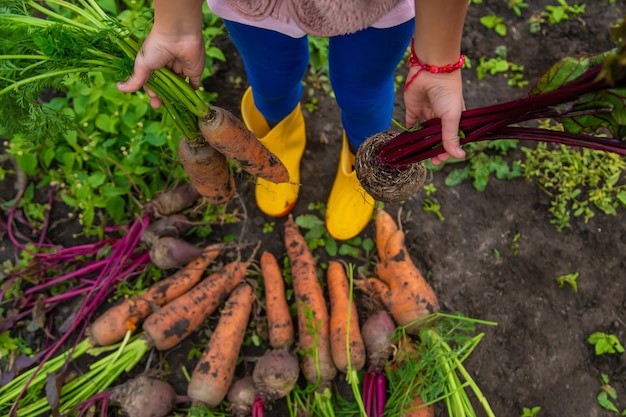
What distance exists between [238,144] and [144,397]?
43.7 inches

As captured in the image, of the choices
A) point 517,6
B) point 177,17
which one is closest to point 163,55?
point 177,17

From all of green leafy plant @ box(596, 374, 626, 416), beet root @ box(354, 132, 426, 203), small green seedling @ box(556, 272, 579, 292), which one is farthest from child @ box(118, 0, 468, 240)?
green leafy plant @ box(596, 374, 626, 416)

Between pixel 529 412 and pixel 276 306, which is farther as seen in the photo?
pixel 276 306

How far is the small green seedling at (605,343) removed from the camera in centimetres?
204

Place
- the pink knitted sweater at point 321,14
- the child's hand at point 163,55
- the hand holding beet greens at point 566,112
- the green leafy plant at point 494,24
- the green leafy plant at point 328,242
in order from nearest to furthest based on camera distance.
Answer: the hand holding beet greens at point 566,112
the pink knitted sweater at point 321,14
the child's hand at point 163,55
the green leafy plant at point 328,242
the green leafy plant at point 494,24

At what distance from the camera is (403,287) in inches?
80.2

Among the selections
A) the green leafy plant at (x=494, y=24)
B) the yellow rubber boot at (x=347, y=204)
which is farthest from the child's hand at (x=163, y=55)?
the green leafy plant at (x=494, y=24)

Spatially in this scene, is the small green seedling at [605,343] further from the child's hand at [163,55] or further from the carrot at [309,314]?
the child's hand at [163,55]

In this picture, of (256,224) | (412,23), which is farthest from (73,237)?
(412,23)

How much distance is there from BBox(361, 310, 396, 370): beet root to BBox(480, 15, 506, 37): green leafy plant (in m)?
1.83

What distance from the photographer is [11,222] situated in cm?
224

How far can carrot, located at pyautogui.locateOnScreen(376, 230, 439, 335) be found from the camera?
2000mm

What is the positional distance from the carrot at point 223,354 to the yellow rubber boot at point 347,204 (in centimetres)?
52

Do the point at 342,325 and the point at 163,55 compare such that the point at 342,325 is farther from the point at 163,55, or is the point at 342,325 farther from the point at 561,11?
the point at 561,11
